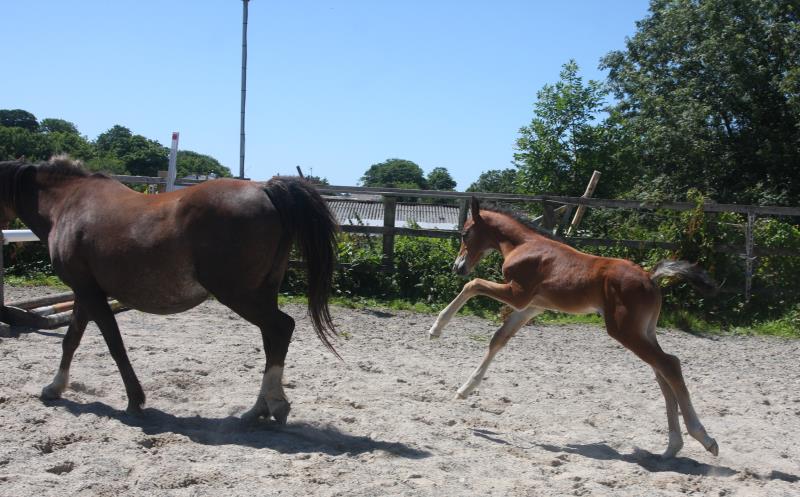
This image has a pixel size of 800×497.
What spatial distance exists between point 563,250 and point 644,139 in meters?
13.1

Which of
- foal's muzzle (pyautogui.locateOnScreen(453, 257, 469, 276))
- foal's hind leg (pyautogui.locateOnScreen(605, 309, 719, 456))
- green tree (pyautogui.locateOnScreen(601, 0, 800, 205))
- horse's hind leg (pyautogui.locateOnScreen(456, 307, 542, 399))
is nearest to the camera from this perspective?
foal's hind leg (pyautogui.locateOnScreen(605, 309, 719, 456))

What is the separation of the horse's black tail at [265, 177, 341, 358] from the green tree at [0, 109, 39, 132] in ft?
190

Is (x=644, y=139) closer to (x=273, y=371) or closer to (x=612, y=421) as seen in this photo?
(x=612, y=421)

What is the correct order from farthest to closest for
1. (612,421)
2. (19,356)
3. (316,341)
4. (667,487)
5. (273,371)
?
(316,341) → (19,356) → (612,421) → (273,371) → (667,487)

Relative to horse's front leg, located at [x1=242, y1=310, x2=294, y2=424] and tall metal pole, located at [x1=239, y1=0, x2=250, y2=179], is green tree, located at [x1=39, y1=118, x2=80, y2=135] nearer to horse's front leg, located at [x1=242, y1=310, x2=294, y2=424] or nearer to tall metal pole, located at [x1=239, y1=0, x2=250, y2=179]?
tall metal pole, located at [x1=239, y1=0, x2=250, y2=179]

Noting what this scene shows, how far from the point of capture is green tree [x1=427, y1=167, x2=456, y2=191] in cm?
7338

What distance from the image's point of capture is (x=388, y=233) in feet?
37.7

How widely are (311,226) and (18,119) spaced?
198 feet

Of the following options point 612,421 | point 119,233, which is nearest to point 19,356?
point 119,233

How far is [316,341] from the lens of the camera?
26.0 feet

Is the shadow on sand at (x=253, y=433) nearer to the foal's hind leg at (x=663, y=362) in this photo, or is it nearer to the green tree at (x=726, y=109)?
the foal's hind leg at (x=663, y=362)

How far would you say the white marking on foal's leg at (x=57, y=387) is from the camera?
5.20 m

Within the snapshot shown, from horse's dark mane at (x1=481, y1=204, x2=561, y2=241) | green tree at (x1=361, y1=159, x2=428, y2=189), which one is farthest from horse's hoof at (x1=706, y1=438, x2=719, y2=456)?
green tree at (x1=361, y1=159, x2=428, y2=189)

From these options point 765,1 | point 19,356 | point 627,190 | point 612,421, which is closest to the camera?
point 612,421
